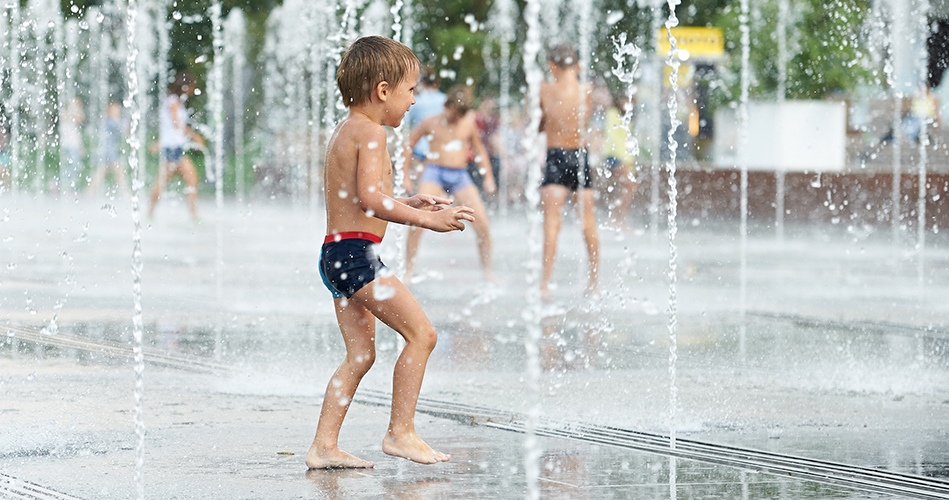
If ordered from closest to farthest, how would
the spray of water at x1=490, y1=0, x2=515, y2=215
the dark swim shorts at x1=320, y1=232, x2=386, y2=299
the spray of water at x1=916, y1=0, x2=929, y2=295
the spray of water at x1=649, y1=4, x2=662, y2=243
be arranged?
the dark swim shorts at x1=320, y1=232, x2=386, y2=299 < the spray of water at x1=916, y1=0, x2=929, y2=295 < the spray of water at x1=649, y1=4, x2=662, y2=243 < the spray of water at x1=490, y1=0, x2=515, y2=215

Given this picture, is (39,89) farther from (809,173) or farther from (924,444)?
(924,444)

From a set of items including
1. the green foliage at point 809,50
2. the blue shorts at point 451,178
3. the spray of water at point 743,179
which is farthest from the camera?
the green foliage at point 809,50

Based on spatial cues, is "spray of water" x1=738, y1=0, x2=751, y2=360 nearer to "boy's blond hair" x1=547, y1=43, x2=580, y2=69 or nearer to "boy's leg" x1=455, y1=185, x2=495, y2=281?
"boy's leg" x1=455, y1=185, x2=495, y2=281

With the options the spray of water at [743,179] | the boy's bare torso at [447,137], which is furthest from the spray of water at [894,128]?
the boy's bare torso at [447,137]

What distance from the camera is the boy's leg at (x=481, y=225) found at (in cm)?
962

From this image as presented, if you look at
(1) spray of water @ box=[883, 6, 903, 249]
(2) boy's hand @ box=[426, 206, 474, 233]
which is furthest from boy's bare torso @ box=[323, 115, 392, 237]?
(1) spray of water @ box=[883, 6, 903, 249]

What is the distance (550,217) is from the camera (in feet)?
29.9

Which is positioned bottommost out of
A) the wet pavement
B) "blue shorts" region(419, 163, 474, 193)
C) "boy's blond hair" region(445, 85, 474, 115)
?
the wet pavement

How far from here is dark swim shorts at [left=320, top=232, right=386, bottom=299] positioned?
4160 millimetres

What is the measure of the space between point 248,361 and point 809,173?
465 inches

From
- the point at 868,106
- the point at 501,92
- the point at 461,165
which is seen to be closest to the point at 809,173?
the point at 868,106

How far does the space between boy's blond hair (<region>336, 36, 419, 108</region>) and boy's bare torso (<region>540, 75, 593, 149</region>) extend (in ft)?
15.8

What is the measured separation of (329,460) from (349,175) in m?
0.89

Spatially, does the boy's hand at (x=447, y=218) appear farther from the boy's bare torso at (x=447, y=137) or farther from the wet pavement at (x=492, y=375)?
the boy's bare torso at (x=447, y=137)
